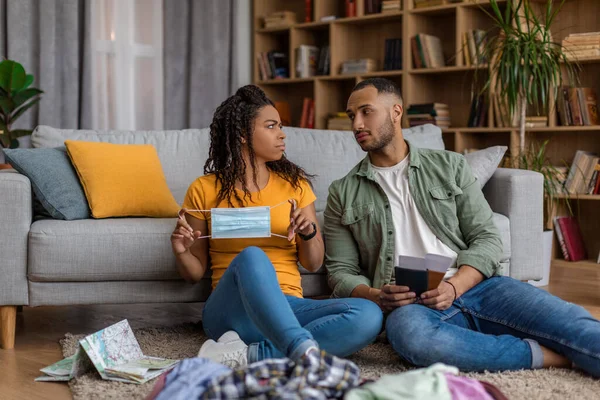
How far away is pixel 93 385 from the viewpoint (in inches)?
79.3

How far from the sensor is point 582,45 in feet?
14.2

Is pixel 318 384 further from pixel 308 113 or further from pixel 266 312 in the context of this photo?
pixel 308 113

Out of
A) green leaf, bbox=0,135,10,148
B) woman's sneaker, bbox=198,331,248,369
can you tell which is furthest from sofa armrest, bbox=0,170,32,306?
green leaf, bbox=0,135,10,148

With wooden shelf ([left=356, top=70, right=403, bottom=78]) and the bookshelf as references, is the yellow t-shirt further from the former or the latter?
wooden shelf ([left=356, top=70, right=403, bottom=78])

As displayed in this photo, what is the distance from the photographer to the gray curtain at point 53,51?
4352 millimetres

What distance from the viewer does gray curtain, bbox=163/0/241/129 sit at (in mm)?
5223

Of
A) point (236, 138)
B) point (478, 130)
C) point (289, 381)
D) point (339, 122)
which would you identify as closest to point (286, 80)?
point (339, 122)

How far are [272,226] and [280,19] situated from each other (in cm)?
370

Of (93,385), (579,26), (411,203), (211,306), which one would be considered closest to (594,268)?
(579,26)

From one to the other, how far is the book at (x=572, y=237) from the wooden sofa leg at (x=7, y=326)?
321cm

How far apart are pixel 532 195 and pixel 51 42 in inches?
117

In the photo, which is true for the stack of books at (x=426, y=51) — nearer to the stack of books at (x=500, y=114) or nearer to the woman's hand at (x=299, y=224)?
the stack of books at (x=500, y=114)

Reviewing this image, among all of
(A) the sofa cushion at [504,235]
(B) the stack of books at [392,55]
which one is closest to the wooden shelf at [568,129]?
(B) the stack of books at [392,55]

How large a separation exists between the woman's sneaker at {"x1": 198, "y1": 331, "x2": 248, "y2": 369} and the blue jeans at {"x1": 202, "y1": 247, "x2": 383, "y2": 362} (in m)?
0.02
